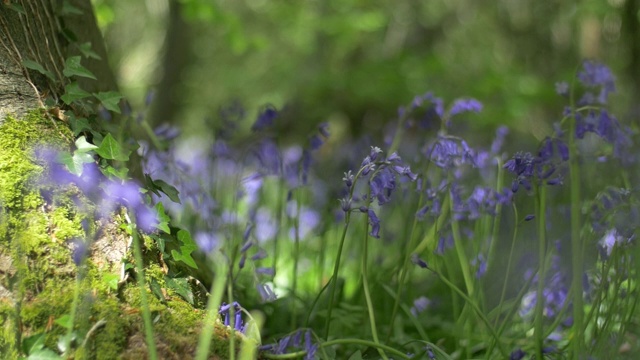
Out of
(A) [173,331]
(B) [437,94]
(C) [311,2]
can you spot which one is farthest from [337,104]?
(A) [173,331]

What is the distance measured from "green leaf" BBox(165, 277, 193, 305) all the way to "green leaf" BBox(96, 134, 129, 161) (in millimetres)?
338

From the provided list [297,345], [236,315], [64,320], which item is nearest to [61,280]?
[64,320]

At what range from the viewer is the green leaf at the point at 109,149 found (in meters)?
1.68

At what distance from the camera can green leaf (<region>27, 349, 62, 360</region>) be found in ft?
4.43

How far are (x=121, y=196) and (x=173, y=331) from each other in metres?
0.40

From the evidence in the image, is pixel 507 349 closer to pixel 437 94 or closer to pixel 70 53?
pixel 70 53

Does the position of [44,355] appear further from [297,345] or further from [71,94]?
[71,94]

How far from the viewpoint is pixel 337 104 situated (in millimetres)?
10102

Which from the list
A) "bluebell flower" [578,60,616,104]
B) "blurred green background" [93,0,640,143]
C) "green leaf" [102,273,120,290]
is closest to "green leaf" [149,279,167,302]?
"green leaf" [102,273,120,290]

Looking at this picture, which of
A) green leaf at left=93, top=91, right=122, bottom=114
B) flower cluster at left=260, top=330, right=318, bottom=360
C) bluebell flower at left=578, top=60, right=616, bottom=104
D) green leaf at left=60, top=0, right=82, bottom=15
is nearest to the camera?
flower cluster at left=260, top=330, right=318, bottom=360

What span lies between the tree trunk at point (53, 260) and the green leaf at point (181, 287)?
0.02m

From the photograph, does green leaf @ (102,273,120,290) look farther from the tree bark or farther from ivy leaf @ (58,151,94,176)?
the tree bark

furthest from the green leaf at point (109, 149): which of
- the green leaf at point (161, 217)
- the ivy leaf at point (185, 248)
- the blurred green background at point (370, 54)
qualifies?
the blurred green background at point (370, 54)

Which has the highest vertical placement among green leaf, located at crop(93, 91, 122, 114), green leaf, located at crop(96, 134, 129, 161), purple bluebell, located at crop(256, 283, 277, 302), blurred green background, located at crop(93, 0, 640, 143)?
blurred green background, located at crop(93, 0, 640, 143)
